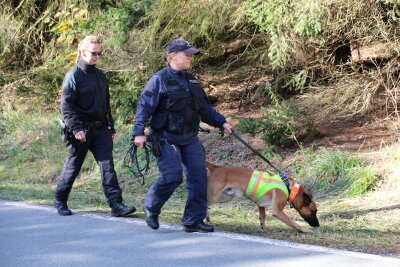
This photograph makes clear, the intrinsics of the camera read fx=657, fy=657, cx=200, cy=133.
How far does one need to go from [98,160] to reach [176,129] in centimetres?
158

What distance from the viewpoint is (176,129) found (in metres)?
6.48

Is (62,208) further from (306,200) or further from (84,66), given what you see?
(306,200)

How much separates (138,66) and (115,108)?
1.18 m

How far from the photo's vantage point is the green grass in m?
6.98

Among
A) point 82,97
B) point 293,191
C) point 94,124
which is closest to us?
point 293,191

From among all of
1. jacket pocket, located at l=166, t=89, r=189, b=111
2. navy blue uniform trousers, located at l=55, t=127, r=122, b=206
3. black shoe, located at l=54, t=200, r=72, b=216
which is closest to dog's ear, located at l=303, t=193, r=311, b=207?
jacket pocket, located at l=166, t=89, r=189, b=111

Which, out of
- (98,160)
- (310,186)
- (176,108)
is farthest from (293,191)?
(310,186)

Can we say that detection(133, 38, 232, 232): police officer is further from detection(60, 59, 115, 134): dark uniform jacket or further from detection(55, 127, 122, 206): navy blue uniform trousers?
detection(60, 59, 115, 134): dark uniform jacket

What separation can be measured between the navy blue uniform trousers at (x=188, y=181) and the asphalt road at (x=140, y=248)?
23 cm

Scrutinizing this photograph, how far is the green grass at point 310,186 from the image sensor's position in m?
6.98

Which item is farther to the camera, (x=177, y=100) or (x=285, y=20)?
(x=285, y=20)

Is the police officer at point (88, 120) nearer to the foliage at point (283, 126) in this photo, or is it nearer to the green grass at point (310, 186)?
the green grass at point (310, 186)

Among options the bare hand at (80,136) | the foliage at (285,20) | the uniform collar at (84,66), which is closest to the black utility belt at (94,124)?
the bare hand at (80,136)

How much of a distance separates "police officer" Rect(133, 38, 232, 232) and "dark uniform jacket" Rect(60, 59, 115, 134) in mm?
1223
